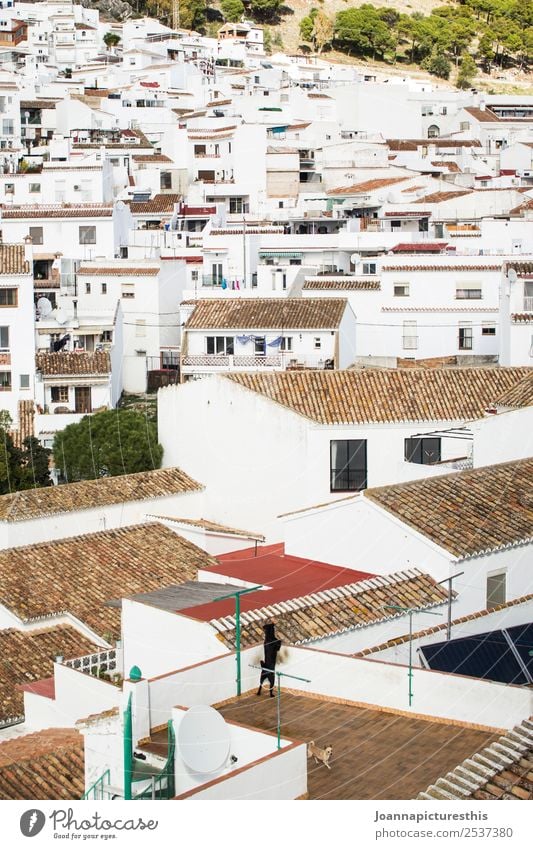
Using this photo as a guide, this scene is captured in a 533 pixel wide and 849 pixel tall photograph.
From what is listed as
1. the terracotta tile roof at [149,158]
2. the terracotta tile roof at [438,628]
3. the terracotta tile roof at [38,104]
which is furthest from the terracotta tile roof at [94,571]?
the terracotta tile roof at [38,104]

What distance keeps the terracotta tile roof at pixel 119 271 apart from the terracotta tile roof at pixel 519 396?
9.49m

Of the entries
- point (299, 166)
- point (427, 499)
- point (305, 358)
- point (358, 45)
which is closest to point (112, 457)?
point (305, 358)

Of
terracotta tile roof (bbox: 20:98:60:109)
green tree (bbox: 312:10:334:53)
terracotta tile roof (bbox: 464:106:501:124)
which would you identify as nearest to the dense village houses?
terracotta tile roof (bbox: 20:98:60:109)

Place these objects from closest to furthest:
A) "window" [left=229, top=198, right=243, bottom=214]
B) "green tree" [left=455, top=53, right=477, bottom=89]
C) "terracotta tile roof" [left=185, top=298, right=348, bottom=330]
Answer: "terracotta tile roof" [left=185, top=298, right=348, bottom=330], "window" [left=229, top=198, right=243, bottom=214], "green tree" [left=455, top=53, right=477, bottom=89]

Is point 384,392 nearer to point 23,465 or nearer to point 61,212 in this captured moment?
point 23,465

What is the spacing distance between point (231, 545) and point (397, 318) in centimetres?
818

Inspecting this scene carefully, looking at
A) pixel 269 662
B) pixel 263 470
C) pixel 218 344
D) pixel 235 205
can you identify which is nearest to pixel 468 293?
pixel 218 344

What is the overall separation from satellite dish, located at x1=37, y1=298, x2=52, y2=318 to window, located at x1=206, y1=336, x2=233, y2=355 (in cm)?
283

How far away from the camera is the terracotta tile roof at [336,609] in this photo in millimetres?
7223

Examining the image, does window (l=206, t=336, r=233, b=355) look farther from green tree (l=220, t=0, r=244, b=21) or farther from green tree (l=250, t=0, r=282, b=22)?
green tree (l=250, t=0, r=282, b=22)

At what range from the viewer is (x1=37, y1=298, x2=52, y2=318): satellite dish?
20128 mm

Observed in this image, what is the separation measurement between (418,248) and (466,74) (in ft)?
102

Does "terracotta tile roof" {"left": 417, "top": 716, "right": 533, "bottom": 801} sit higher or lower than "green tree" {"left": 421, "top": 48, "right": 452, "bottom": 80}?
lower

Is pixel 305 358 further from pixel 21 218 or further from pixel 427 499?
pixel 427 499
